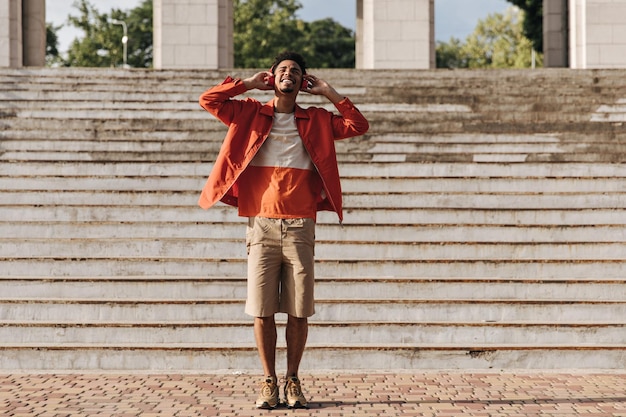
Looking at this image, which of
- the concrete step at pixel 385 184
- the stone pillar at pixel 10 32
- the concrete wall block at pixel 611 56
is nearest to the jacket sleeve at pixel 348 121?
the concrete step at pixel 385 184

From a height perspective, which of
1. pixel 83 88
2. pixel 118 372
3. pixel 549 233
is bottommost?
pixel 118 372

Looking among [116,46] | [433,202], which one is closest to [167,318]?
[433,202]

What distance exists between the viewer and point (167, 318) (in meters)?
6.42

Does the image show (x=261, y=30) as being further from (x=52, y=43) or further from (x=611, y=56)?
(x=611, y=56)

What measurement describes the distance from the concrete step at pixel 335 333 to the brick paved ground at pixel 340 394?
44cm

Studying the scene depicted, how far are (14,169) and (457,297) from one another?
4.95 meters

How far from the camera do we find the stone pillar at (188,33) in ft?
56.7

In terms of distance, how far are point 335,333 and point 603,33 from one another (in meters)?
13.1

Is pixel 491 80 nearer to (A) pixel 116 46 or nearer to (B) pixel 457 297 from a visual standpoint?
(B) pixel 457 297

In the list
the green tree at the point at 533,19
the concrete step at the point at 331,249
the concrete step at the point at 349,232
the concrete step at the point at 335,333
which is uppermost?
the green tree at the point at 533,19

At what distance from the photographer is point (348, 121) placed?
5.02 meters

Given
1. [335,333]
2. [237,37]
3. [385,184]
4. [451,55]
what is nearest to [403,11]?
[385,184]

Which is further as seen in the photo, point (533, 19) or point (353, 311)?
point (533, 19)

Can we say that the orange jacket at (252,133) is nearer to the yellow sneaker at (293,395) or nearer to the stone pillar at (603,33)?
the yellow sneaker at (293,395)
